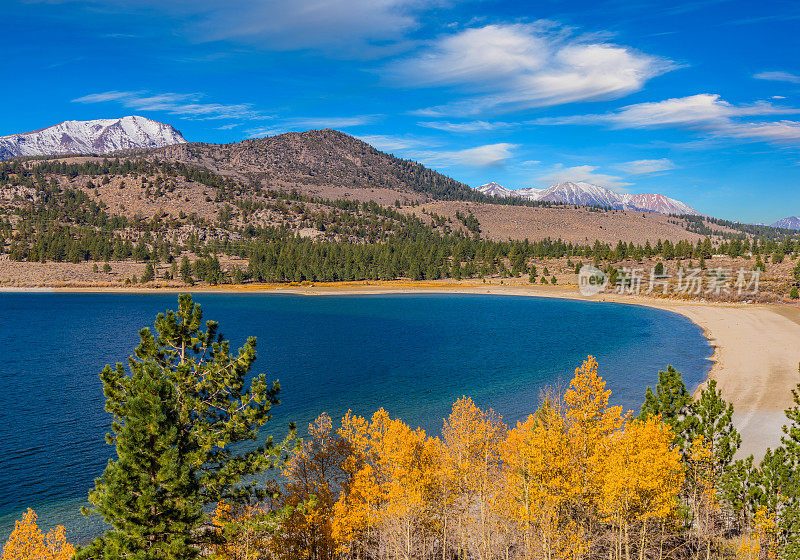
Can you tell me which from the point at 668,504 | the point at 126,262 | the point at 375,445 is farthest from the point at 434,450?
the point at 126,262

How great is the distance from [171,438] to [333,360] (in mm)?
56585

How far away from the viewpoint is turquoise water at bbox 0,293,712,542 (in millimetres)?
37191

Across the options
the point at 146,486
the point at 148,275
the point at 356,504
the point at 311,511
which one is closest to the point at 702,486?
the point at 356,504

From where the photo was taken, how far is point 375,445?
2558 cm

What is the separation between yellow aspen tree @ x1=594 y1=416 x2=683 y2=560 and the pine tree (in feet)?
47.7

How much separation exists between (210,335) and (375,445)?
10661mm

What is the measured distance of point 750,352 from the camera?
224ft

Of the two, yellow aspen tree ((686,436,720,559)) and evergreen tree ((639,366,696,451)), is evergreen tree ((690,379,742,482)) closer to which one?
yellow aspen tree ((686,436,720,559))

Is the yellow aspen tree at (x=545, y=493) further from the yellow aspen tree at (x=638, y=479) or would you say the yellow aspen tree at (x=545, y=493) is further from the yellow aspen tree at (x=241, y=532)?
the yellow aspen tree at (x=241, y=532)

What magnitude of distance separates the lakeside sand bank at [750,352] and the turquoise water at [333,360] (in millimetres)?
3685

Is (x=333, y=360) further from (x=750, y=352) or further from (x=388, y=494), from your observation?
(x=750, y=352)

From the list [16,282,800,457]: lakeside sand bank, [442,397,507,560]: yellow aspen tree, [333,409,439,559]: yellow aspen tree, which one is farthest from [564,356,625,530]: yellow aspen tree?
[16,282,800,457]: lakeside sand bank

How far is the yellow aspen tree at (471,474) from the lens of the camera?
84.2 ft

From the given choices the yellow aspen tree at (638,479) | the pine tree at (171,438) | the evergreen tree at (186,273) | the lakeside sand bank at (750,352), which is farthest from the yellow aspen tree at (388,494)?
the evergreen tree at (186,273)
